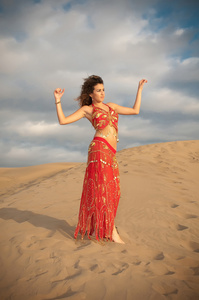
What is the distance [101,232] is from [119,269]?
90cm

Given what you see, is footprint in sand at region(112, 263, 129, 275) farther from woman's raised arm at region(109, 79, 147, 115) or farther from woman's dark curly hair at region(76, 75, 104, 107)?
woman's dark curly hair at region(76, 75, 104, 107)

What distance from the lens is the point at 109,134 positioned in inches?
150

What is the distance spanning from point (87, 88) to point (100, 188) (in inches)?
64.7

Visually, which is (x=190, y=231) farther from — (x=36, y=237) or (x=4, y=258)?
(x=4, y=258)

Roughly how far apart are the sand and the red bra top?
175 cm

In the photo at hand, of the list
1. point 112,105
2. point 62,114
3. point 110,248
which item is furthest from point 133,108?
point 110,248

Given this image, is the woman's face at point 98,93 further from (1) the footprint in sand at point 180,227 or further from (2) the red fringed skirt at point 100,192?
(1) the footprint in sand at point 180,227

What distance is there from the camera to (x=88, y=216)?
3.67 meters

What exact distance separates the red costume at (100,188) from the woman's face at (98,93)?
199mm

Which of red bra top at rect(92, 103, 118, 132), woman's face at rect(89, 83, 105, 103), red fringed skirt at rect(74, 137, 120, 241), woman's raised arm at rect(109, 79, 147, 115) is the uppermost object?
woman's face at rect(89, 83, 105, 103)

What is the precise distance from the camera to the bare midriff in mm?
3773

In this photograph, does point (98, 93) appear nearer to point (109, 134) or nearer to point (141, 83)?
point (109, 134)

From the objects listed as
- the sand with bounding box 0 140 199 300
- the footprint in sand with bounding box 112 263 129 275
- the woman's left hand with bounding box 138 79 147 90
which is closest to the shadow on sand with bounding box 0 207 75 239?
the sand with bounding box 0 140 199 300

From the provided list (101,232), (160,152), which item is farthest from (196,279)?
(160,152)
